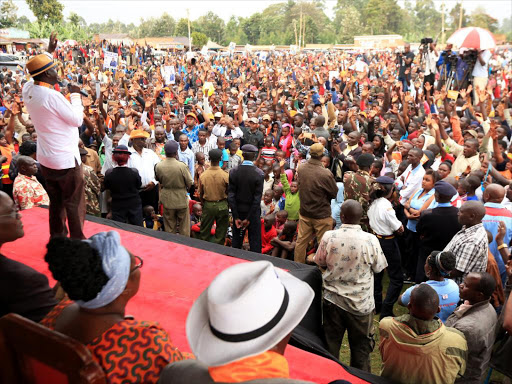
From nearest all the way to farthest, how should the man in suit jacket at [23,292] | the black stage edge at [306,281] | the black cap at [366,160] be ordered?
the man in suit jacket at [23,292], the black stage edge at [306,281], the black cap at [366,160]

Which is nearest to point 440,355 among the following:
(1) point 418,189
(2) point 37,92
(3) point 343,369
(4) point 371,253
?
(3) point 343,369

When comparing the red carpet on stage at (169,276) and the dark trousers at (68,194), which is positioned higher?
the dark trousers at (68,194)

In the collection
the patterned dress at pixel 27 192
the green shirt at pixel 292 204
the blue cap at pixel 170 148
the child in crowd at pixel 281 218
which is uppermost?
the blue cap at pixel 170 148

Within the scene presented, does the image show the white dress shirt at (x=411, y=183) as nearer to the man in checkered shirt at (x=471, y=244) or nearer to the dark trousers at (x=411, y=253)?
the dark trousers at (x=411, y=253)

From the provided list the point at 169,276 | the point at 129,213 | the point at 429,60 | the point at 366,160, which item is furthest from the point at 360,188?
the point at 429,60

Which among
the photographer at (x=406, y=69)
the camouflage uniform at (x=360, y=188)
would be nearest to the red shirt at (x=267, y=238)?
the camouflage uniform at (x=360, y=188)

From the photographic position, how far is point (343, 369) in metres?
2.76

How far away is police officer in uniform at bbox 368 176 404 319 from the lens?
466 cm

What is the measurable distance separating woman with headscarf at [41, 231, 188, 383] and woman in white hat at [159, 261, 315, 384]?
0.18 m

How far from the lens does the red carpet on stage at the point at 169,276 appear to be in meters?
2.71

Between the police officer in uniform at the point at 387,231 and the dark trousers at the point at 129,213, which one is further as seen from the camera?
the dark trousers at the point at 129,213

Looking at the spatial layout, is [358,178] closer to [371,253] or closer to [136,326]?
[371,253]

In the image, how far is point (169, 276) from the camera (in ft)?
11.6

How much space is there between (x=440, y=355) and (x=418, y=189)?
3.45 metres
